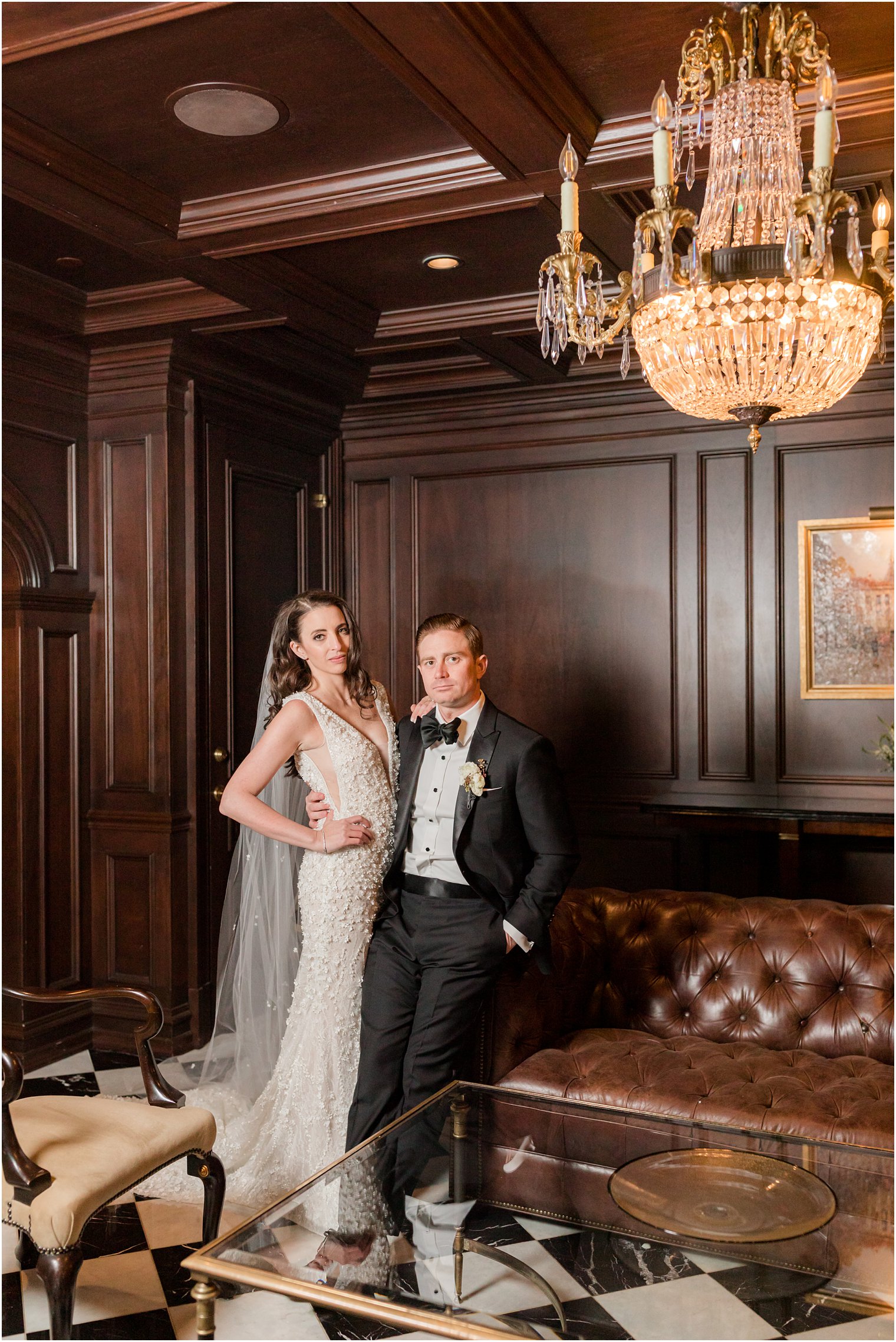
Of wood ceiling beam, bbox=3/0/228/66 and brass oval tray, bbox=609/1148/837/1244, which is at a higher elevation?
wood ceiling beam, bbox=3/0/228/66

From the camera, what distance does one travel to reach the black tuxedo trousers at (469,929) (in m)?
3.35

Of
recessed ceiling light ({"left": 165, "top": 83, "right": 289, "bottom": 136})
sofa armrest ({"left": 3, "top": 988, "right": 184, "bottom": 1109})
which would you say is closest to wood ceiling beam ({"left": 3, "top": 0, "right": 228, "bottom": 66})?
recessed ceiling light ({"left": 165, "top": 83, "right": 289, "bottom": 136})

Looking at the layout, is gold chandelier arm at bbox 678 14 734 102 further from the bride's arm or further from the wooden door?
the wooden door

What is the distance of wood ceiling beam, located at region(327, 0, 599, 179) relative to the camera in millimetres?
2732

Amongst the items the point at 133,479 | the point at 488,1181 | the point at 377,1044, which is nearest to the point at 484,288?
the point at 133,479

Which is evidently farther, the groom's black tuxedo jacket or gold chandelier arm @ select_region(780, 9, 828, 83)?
the groom's black tuxedo jacket

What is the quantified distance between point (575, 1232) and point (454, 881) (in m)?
1.29

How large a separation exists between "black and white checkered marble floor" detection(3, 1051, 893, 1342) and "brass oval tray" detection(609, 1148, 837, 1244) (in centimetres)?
10

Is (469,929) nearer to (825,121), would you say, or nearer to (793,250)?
(793,250)

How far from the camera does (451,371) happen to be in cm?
622

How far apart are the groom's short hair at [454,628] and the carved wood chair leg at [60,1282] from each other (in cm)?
188

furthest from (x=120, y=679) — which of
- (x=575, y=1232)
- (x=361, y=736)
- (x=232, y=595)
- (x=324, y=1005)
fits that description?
(x=575, y=1232)

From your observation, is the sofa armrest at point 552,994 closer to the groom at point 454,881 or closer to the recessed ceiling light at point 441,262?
the groom at point 454,881

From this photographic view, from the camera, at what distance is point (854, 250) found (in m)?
2.44
